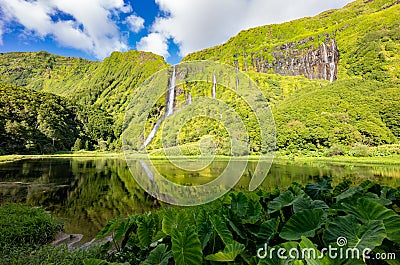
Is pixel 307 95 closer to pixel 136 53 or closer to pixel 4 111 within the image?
pixel 4 111

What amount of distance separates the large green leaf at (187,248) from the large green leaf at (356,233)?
823mm

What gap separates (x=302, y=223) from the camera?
191cm

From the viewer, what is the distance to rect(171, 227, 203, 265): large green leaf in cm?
175

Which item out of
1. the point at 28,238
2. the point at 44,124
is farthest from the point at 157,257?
the point at 44,124

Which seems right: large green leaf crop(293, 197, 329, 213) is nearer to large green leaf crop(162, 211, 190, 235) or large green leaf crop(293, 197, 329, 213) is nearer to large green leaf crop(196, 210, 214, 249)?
large green leaf crop(196, 210, 214, 249)

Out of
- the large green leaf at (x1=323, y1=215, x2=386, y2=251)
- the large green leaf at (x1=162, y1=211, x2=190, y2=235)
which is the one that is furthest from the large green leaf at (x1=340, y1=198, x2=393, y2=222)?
the large green leaf at (x1=162, y1=211, x2=190, y2=235)

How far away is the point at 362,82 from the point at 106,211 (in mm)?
A: 72915

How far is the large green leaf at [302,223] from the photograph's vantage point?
1855 millimetres

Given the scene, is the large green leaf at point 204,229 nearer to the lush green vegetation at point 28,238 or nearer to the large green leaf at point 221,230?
the large green leaf at point 221,230

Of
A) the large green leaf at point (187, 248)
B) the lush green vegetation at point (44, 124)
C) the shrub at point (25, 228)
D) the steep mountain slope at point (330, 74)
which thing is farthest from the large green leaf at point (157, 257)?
the lush green vegetation at point (44, 124)

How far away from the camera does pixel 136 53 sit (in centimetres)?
14075

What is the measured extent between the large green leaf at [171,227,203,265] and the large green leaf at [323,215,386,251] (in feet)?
2.70

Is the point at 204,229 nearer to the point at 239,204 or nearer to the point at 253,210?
the point at 253,210

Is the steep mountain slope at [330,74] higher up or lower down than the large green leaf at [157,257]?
higher up
